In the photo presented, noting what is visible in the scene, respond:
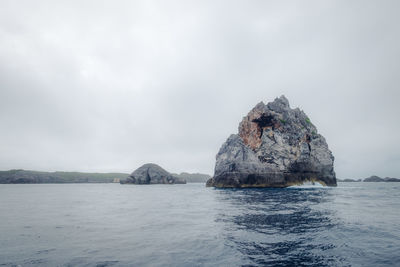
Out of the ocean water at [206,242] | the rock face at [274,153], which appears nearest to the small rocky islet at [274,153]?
the rock face at [274,153]

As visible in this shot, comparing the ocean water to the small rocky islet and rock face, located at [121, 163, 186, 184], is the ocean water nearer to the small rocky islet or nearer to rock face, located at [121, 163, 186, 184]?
the small rocky islet

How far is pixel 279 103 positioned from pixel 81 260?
8932 cm

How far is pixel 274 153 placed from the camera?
76438 millimetres

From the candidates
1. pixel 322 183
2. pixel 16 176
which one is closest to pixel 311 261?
pixel 322 183

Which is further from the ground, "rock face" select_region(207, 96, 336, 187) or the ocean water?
"rock face" select_region(207, 96, 336, 187)

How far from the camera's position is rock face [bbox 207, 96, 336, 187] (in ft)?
241

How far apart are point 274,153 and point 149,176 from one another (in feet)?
316

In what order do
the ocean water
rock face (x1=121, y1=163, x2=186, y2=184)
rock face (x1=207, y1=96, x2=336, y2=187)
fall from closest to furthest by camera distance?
1. the ocean water
2. rock face (x1=207, y1=96, x2=336, y2=187)
3. rock face (x1=121, y1=163, x2=186, y2=184)

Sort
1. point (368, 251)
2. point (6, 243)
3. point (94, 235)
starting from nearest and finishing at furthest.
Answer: point (368, 251) < point (6, 243) < point (94, 235)

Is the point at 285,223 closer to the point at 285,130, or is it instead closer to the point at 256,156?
the point at 256,156

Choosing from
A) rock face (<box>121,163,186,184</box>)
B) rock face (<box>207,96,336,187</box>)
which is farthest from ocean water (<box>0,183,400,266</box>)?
rock face (<box>121,163,186,184</box>)

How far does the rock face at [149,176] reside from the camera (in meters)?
147

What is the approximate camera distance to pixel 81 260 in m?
→ 8.66

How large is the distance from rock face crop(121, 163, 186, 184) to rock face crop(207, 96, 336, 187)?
237 feet
